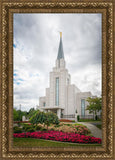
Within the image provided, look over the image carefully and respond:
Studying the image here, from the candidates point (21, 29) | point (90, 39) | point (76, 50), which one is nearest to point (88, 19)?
point (90, 39)

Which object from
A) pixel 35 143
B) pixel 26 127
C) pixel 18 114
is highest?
pixel 18 114

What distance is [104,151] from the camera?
3.49m

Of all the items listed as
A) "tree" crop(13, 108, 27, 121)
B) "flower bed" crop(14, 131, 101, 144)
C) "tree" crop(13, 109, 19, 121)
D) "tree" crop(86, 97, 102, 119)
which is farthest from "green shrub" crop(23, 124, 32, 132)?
"tree" crop(86, 97, 102, 119)

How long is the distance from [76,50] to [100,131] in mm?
2325

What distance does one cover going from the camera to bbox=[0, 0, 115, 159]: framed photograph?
11.6 ft

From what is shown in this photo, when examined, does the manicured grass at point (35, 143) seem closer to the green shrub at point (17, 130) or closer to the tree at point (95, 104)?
the green shrub at point (17, 130)

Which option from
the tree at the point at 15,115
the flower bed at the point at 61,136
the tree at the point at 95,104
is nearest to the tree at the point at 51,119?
the flower bed at the point at 61,136

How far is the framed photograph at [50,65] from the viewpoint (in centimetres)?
355

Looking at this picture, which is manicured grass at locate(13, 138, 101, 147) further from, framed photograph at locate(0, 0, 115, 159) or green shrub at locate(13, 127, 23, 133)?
green shrub at locate(13, 127, 23, 133)

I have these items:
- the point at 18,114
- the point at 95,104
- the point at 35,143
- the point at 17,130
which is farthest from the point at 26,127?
the point at 95,104

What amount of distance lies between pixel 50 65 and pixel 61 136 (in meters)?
2.15

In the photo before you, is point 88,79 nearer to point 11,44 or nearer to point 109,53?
point 109,53

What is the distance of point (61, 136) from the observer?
156 inches

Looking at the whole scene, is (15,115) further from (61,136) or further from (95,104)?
(95,104)
